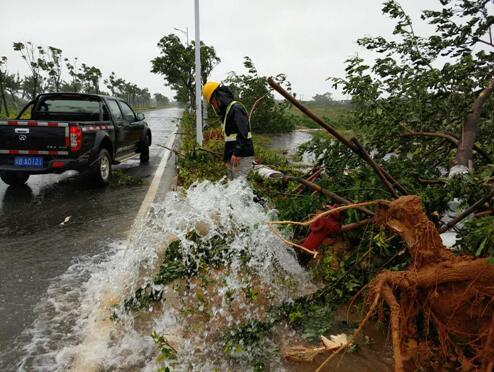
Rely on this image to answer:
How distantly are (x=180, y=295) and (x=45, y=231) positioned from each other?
2.78 m

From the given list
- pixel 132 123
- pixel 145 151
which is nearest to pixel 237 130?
pixel 132 123

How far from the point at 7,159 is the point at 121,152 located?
243 cm

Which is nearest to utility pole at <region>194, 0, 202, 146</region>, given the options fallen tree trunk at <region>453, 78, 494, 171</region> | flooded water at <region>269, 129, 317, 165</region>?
flooded water at <region>269, 129, 317, 165</region>

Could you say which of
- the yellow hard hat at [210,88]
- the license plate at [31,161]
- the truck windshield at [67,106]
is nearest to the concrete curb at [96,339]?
the yellow hard hat at [210,88]

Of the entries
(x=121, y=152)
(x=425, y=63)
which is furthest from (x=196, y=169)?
(x=425, y=63)

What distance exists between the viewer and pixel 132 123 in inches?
389

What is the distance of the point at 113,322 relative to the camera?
3150 millimetres

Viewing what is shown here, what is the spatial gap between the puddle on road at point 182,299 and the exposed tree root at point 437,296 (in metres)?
0.84

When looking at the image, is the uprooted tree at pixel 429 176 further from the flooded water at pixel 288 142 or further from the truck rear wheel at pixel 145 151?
the truck rear wheel at pixel 145 151

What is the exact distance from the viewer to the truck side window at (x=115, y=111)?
8898 mm

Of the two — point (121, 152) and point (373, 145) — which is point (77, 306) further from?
point (121, 152)

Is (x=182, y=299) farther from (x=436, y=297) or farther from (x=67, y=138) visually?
(x=67, y=138)

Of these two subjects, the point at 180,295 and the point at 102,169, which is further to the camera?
the point at 102,169

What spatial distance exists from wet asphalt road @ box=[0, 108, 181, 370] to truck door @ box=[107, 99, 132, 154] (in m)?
1.04
